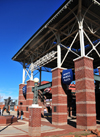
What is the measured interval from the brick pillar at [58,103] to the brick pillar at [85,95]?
345 cm

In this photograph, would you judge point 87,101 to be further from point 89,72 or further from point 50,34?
point 50,34

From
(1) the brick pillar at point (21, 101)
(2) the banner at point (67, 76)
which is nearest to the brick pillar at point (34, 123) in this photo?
(2) the banner at point (67, 76)

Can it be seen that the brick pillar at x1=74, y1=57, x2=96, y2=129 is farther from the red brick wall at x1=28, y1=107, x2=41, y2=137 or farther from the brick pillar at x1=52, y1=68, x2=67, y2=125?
the red brick wall at x1=28, y1=107, x2=41, y2=137

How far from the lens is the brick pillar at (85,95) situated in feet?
45.0

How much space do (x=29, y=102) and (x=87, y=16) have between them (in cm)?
1847

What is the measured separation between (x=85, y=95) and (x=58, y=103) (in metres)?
4.87

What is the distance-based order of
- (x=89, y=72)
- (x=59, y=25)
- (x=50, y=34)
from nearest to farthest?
(x=89, y=72) → (x=59, y=25) → (x=50, y=34)

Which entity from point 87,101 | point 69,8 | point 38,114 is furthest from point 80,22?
point 38,114

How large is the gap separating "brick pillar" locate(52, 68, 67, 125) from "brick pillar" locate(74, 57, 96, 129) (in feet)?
11.3

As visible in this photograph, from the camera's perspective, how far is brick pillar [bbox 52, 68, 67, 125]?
57.4 feet

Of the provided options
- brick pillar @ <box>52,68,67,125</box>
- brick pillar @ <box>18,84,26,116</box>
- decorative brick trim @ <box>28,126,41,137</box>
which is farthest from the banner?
brick pillar @ <box>18,84,26,116</box>

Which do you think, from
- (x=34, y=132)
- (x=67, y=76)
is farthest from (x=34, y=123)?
(x=67, y=76)

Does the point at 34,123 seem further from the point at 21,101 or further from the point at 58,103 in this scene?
the point at 21,101

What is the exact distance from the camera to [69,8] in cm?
1677
